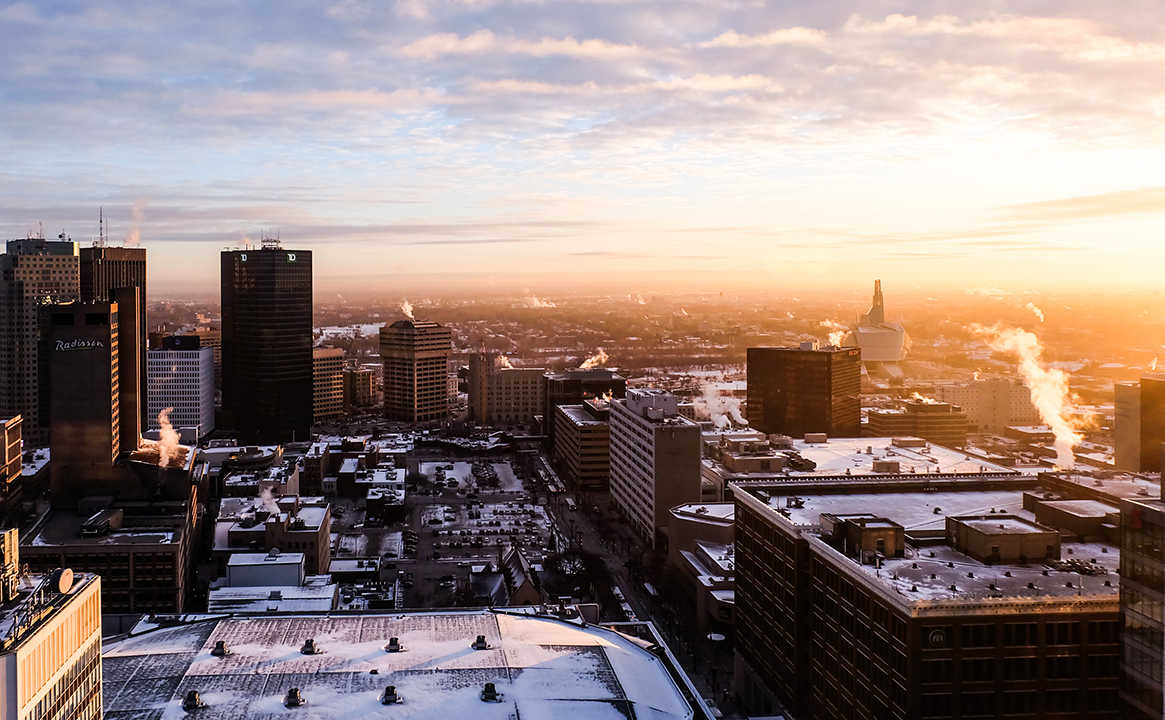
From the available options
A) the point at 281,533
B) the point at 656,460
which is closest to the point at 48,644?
the point at 281,533

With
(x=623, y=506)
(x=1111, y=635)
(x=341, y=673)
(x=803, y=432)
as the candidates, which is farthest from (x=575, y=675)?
(x=803, y=432)

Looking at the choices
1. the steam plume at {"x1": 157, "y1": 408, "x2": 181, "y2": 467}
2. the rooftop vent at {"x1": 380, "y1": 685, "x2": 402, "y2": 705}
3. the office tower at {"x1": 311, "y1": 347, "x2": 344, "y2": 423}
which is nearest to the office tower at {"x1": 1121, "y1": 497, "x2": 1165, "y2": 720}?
the rooftop vent at {"x1": 380, "y1": 685, "x2": 402, "y2": 705}

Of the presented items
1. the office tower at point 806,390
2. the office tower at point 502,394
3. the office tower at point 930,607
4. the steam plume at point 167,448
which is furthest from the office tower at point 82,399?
the office tower at point 806,390

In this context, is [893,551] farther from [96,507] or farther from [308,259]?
[308,259]

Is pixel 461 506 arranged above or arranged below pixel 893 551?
below

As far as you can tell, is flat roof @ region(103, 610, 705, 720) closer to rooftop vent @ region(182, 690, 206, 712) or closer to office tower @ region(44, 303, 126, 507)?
rooftop vent @ region(182, 690, 206, 712)

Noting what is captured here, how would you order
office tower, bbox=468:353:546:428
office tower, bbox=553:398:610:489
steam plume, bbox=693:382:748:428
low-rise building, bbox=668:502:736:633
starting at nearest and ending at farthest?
1. low-rise building, bbox=668:502:736:633
2. office tower, bbox=553:398:610:489
3. steam plume, bbox=693:382:748:428
4. office tower, bbox=468:353:546:428

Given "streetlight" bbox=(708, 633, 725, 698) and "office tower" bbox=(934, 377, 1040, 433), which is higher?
"office tower" bbox=(934, 377, 1040, 433)

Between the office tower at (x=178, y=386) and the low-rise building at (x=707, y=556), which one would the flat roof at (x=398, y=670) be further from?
the office tower at (x=178, y=386)
